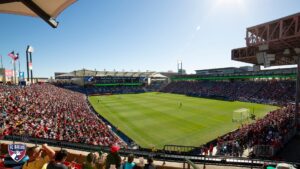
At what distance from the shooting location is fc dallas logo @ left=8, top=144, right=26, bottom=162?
16.2 ft

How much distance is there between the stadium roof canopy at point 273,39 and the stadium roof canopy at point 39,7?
47.2 feet

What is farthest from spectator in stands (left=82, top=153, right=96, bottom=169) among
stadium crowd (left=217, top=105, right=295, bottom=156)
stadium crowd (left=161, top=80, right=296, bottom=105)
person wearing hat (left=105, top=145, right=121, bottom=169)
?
stadium crowd (left=161, top=80, right=296, bottom=105)

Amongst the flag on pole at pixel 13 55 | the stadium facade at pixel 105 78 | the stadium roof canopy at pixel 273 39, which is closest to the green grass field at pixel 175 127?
the stadium roof canopy at pixel 273 39

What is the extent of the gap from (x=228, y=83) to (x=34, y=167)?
7108 cm

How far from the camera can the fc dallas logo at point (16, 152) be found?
16.2 feet

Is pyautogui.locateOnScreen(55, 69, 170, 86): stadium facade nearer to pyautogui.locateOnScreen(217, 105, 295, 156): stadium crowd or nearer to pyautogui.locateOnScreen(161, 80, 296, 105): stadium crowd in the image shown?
pyautogui.locateOnScreen(161, 80, 296, 105): stadium crowd

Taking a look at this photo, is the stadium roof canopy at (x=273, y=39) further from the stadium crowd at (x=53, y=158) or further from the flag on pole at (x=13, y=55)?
the flag on pole at (x=13, y=55)

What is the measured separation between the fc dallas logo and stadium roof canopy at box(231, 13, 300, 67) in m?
15.4

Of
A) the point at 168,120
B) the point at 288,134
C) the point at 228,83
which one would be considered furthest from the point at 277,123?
the point at 228,83

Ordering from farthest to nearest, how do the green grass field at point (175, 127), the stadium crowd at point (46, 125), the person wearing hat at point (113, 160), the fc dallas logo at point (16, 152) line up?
1. the green grass field at point (175, 127)
2. the stadium crowd at point (46, 125)
3. the person wearing hat at point (113, 160)
4. the fc dallas logo at point (16, 152)

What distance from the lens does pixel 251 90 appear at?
58125mm

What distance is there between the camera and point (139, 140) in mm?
23219

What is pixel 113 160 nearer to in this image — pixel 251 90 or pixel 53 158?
pixel 53 158

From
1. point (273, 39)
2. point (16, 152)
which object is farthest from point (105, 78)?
point (16, 152)
